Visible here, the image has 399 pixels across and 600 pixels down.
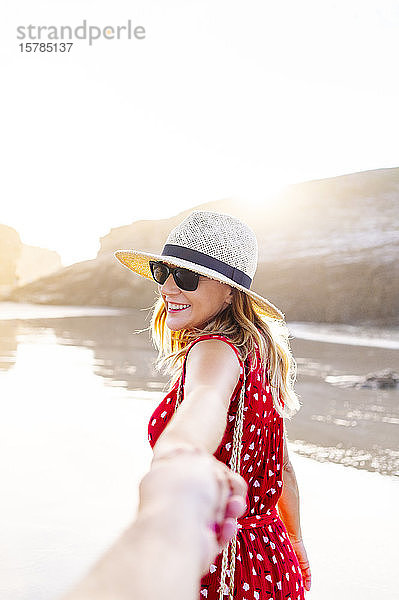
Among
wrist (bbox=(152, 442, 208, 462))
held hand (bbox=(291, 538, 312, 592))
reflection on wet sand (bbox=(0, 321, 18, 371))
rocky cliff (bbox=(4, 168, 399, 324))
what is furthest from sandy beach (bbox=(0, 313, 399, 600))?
rocky cliff (bbox=(4, 168, 399, 324))

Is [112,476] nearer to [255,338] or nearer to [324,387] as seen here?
[255,338]

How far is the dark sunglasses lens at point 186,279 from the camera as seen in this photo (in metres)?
1.22

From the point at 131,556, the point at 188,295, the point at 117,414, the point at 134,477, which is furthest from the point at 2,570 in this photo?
the point at 117,414

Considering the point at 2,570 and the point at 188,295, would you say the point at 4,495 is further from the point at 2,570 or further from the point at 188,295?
the point at 188,295

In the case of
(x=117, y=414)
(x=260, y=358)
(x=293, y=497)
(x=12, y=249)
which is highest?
(x=260, y=358)

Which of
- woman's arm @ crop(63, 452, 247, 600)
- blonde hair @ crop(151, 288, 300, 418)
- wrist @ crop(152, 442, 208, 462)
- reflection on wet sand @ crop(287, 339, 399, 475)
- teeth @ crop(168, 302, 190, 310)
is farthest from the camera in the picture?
reflection on wet sand @ crop(287, 339, 399, 475)

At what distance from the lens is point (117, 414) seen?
4684mm

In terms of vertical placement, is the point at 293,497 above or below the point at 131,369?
above

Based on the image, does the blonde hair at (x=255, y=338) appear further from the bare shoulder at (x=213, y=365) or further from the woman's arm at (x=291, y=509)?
the woman's arm at (x=291, y=509)

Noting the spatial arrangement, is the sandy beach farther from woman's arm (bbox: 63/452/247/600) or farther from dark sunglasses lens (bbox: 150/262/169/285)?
woman's arm (bbox: 63/452/247/600)

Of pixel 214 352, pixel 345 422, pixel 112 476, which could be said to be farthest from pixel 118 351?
pixel 214 352

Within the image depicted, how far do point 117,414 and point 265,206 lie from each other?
28.3 metres

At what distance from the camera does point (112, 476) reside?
11.0 feet

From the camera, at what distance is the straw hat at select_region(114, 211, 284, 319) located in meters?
1.17
